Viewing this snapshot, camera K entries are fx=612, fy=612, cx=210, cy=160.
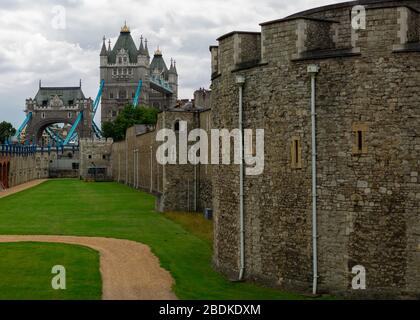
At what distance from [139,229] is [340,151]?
17000 millimetres

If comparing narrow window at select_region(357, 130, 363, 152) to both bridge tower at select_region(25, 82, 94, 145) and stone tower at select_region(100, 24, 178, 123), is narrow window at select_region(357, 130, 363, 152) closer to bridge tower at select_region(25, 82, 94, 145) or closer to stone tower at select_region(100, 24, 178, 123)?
bridge tower at select_region(25, 82, 94, 145)

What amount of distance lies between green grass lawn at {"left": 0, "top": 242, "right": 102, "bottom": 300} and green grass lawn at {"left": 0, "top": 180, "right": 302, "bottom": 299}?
248 cm

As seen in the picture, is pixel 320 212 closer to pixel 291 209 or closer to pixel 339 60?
pixel 291 209

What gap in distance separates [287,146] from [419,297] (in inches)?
191

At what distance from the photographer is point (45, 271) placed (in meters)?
19.4

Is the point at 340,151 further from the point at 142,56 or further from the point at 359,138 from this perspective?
the point at 142,56

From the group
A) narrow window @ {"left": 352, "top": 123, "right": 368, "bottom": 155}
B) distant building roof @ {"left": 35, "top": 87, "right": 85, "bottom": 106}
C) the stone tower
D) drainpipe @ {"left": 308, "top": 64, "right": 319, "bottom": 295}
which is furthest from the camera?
the stone tower

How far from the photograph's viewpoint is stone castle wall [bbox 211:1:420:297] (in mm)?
14289

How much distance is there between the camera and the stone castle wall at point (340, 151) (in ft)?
46.9

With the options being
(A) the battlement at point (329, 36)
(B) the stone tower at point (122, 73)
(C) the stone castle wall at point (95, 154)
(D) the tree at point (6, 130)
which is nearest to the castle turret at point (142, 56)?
(B) the stone tower at point (122, 73)

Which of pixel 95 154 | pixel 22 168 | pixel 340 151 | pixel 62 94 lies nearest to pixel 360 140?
pixel 340 151

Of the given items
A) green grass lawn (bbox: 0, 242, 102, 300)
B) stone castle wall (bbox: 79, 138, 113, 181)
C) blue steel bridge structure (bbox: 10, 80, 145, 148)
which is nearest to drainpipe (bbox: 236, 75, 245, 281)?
green grass lawn (bbox: 0, 242, 102, 300)

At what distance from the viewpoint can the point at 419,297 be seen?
46.2ft
